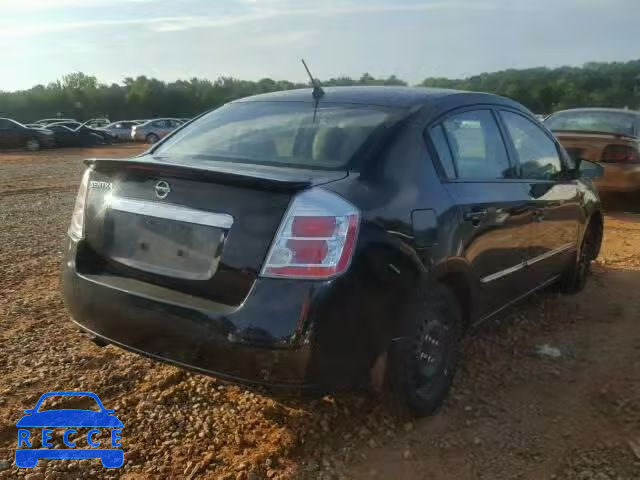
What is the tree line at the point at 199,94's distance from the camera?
175 feet

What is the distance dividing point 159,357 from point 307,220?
0.90m

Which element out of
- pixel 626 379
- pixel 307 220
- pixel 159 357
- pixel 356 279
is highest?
pixel 307 220

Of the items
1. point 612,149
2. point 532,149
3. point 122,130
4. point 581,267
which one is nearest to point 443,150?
point 532,149

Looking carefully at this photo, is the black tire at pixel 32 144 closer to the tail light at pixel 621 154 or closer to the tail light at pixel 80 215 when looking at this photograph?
the tail light at pixel 621 154

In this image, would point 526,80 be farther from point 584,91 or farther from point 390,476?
point 390,476

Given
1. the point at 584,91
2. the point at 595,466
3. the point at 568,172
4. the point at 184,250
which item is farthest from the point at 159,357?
the point at 584,91

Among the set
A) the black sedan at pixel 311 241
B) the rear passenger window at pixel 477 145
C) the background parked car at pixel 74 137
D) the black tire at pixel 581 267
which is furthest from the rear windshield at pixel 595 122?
the background parked car at pixel 74 137

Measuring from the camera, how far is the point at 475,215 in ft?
11.0

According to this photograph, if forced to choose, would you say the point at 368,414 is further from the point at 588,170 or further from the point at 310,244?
the point at 588,170

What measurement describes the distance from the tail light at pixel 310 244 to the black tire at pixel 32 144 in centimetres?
2739

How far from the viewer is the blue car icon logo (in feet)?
9.30

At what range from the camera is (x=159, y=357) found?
274 centimetres

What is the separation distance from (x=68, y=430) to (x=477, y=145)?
8.70ft

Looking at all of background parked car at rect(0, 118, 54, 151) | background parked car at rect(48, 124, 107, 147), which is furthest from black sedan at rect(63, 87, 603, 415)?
background parked car at rect(48, 124, 107, 147)
